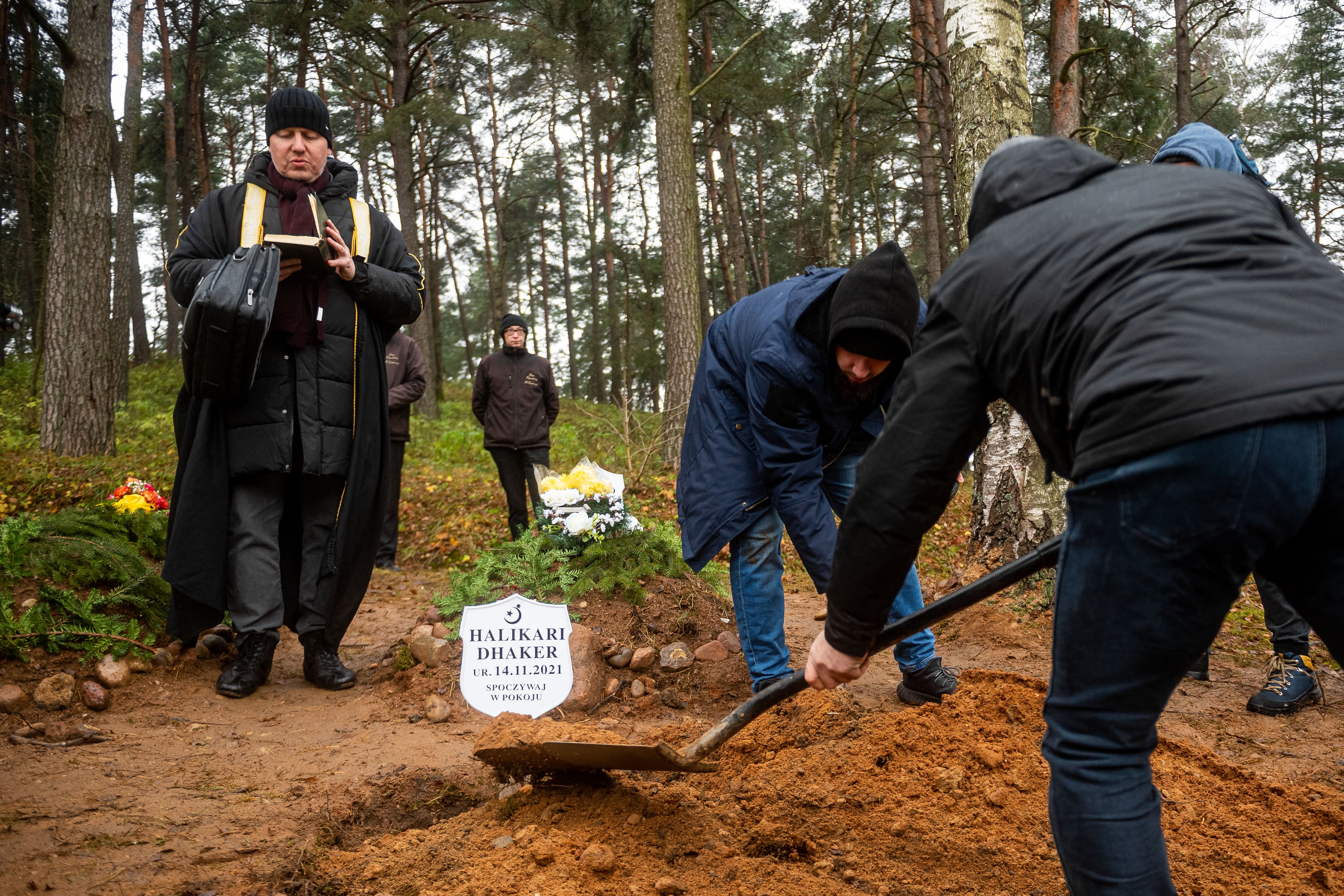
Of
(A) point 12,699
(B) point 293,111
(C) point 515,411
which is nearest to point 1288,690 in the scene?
(B) point 293,111

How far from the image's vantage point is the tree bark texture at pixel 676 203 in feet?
32.6

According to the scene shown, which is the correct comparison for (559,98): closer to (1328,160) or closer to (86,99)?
(86,99)

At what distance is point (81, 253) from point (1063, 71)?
29.6ft

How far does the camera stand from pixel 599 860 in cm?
213

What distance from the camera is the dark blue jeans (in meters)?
1.18

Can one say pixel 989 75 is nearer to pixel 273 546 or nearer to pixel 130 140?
pixel 273 546

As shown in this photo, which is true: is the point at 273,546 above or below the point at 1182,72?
below

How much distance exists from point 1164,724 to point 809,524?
157 cm

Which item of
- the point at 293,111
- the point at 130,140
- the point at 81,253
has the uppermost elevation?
the point at 130,140

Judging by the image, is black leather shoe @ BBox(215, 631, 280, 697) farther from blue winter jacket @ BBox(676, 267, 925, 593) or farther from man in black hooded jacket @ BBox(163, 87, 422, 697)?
blue winter jacket @ BBox(676, 267, 925, 593)

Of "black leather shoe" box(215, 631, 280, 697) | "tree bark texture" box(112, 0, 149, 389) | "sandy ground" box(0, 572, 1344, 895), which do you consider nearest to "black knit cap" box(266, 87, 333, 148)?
"black leather shoe" box(215, 631, 280, 697)

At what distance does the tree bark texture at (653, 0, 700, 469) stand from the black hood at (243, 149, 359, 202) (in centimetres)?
603

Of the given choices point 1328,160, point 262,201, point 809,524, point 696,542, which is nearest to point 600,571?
point 696,542

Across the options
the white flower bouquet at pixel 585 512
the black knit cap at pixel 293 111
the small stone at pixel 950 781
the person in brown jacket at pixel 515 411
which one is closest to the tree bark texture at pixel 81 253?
the person in brown jacket at pixel 515 411
